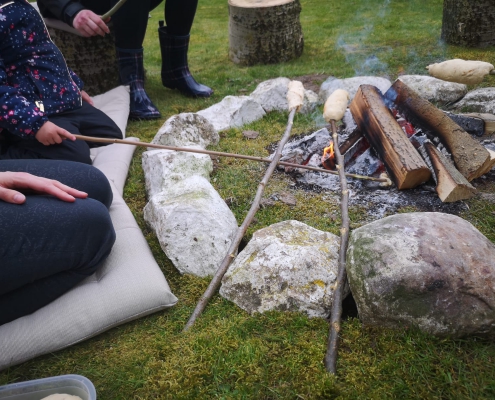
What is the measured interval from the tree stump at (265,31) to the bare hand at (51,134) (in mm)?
3632

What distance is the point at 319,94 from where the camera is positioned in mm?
4195

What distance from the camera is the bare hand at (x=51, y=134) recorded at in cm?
244

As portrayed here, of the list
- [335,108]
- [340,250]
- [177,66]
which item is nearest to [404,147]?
[335,108]

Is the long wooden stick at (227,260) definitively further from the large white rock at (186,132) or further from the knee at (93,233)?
the large white rock at (186,132)

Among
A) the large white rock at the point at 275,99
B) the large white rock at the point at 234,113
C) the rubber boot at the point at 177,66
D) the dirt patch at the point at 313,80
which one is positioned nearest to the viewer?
the large white rock at the point at 234,113

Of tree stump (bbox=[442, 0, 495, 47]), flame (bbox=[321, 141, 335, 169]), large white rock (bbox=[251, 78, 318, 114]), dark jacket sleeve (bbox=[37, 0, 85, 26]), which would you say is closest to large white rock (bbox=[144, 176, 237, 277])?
flame (bbox=[321, 141, 335, 169])

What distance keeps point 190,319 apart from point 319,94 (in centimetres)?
292

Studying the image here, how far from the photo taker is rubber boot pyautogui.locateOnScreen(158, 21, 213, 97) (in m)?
4.44

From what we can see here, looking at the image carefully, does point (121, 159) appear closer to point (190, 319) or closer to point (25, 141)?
point (25, 141)

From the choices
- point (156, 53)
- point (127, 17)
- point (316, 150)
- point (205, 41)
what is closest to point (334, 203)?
point (316, 150)

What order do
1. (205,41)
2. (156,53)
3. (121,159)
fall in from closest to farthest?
(121,159), (156,53), (205,41)

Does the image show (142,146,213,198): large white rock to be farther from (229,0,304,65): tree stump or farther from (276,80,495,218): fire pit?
(229,0,304,65): tree stump

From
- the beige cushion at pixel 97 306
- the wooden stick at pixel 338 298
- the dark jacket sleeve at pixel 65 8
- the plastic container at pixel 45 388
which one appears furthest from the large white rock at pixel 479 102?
the plastic container at pixel 45 388

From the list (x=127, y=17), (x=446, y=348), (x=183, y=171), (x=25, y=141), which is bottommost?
(x=446, y=348)
